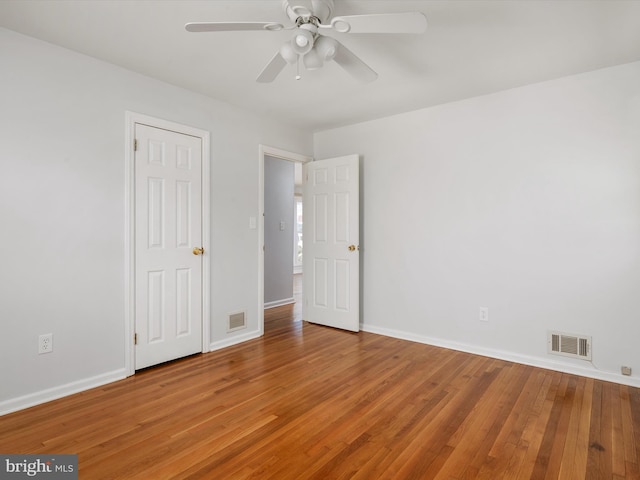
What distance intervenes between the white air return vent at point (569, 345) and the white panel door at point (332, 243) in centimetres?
190

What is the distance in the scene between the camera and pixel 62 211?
8.14ft

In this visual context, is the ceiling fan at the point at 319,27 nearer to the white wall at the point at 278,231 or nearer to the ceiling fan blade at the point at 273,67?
the ceiling fan blade at the point at 273,67

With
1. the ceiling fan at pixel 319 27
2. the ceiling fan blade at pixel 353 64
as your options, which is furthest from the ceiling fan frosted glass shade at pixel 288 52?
the ceiling fan blade at pixel 353 64

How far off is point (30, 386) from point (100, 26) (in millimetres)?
2422

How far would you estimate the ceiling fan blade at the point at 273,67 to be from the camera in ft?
6.81

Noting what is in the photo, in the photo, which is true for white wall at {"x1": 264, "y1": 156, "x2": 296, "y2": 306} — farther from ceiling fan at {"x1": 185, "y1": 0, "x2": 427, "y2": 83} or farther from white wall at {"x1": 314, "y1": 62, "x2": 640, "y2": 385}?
ceiling fan at {"x1": 185, "y1": 0, "x2": 427, "y2": 83}

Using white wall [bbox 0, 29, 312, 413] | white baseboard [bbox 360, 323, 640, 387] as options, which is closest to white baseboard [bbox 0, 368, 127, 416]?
white wall [bbox 0, 29, 312, 413]

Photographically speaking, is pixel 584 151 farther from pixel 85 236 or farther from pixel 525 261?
pixel 85 236

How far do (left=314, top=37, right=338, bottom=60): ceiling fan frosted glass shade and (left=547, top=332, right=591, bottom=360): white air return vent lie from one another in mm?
2899

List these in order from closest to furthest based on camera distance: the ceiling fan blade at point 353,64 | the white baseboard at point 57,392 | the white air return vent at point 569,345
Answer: the ceiling fan blade at point 353,64, the white baseboard at point 57,392, the white air return vent at point 569,345

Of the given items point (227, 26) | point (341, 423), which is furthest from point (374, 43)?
point (341, 423)

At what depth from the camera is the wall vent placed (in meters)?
3.62

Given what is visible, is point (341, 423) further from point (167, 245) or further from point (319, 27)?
point (319, 27)

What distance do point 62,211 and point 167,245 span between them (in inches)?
32.3
